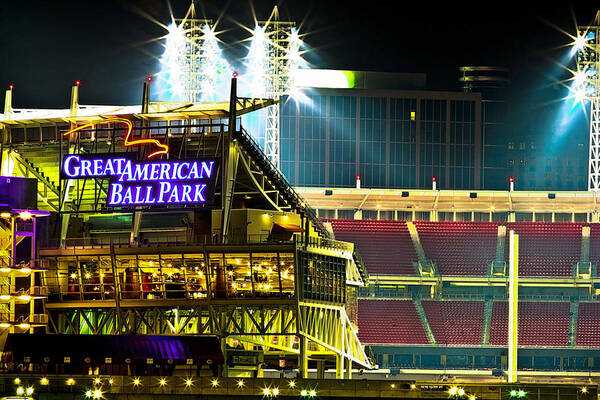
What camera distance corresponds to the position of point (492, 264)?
12000 cm

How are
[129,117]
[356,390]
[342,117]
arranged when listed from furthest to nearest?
[342,117] → [129,117] → [356,390]

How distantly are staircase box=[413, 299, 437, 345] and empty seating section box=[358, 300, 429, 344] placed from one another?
289 mm

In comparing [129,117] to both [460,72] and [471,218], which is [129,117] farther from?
[460,72]

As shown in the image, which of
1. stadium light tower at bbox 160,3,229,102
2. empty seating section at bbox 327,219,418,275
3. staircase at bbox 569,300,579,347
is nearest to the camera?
staircase at bbox 569,300,579,347

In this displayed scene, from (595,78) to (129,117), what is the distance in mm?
55174

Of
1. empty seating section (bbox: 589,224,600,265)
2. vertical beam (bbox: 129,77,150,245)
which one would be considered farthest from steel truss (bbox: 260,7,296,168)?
vertical beam (bbox: 129,77,150,245)

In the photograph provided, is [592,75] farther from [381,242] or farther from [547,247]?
[381,242]

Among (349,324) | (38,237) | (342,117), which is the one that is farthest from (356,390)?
(342,117)

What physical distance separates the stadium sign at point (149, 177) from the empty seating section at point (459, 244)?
4317 centimetres

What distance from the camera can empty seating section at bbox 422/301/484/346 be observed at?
11100cm

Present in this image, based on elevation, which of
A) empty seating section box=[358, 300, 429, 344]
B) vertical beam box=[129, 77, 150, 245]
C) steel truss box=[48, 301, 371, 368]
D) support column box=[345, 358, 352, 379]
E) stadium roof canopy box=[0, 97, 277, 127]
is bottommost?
support column box=[345, 358, 352, 379]

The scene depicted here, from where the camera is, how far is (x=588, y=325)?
11238cm

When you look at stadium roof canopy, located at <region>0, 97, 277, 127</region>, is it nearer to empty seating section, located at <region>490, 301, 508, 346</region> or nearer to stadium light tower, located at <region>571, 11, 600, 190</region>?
empty seating section, located at <region>490, 301, 508, 346</region>

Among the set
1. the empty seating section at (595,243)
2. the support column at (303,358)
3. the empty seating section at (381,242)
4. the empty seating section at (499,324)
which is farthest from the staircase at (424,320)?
the support column at (303,358)
